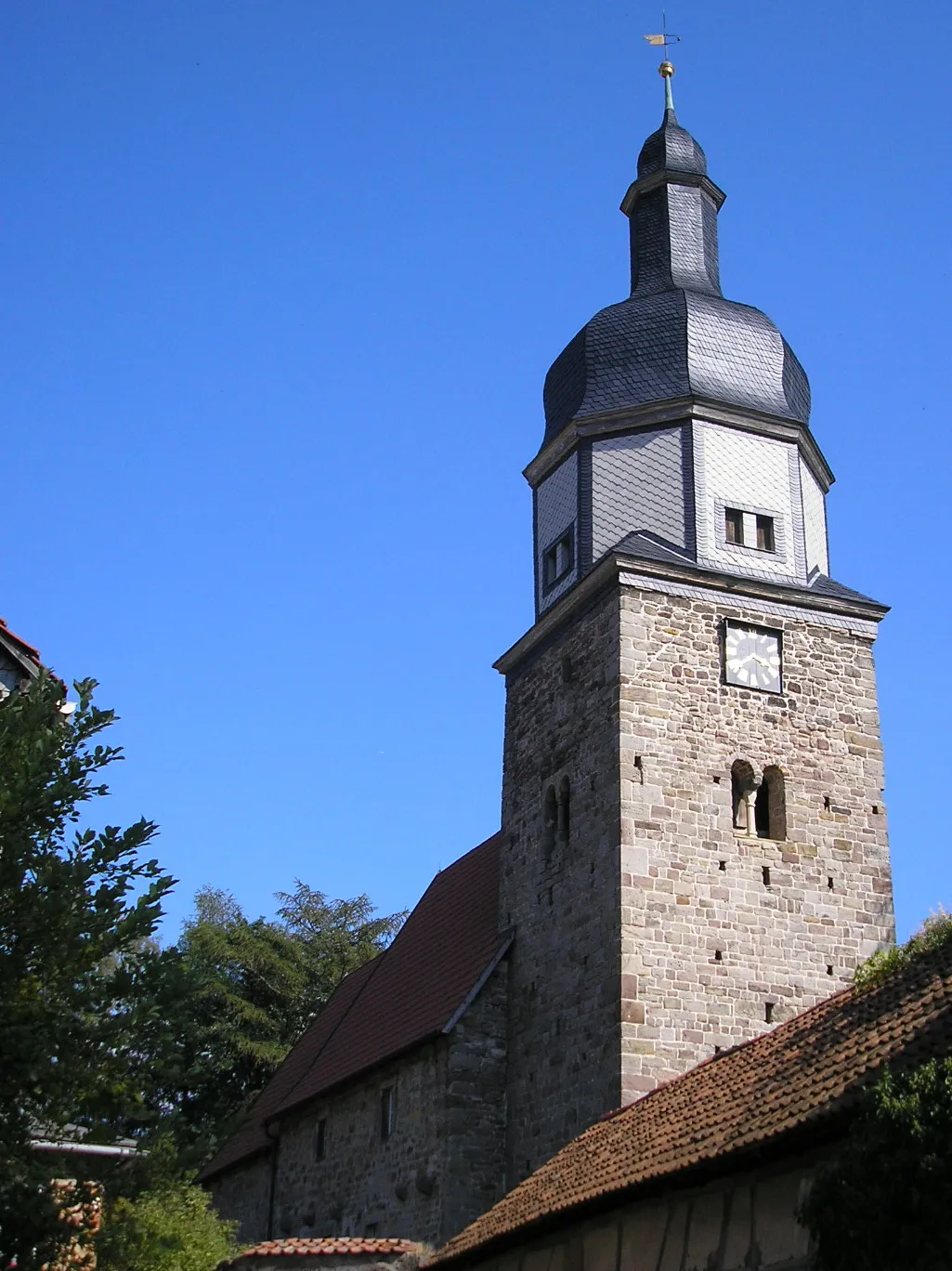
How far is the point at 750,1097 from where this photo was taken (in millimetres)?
10102

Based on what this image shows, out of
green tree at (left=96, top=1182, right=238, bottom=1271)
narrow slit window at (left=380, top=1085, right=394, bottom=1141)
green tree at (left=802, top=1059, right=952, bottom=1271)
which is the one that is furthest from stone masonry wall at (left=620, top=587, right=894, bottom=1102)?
green tree at (left=802, top=1059, right=952, bottom=1271)

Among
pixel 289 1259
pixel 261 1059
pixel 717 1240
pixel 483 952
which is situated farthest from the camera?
pixel 261 1059

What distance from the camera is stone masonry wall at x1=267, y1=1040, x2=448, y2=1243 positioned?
18.6m

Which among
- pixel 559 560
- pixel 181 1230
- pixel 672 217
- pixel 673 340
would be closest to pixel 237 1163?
pixel 181 1230

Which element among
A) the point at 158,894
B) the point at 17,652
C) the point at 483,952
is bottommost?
the point at 158,894

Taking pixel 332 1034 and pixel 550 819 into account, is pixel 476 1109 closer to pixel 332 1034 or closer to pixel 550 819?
pixel 550 819

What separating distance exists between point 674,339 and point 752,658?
445 cm

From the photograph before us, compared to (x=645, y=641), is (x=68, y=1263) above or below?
below

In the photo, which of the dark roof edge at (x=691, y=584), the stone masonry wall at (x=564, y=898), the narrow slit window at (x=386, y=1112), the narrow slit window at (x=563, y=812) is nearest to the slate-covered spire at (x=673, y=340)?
the dark roof edge at (x=691, y=584)

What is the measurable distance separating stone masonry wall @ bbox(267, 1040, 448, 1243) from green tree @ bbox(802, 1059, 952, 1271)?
431 inches

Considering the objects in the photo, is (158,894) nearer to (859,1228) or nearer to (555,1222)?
(555,1222)

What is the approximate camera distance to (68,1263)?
10.3 metres

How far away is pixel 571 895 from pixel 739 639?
12.2 feet

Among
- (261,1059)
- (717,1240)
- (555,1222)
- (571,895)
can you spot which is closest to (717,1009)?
(571,895)
